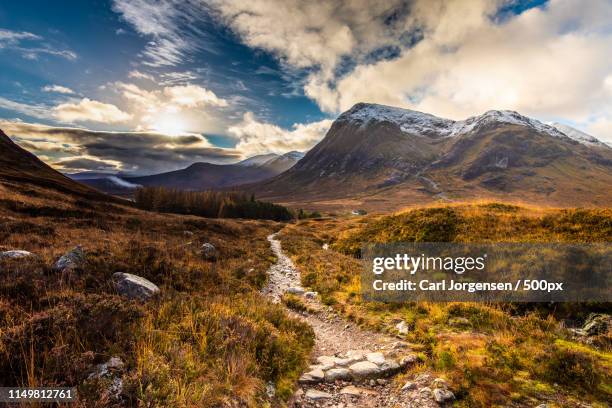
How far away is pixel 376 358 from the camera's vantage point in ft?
27.5

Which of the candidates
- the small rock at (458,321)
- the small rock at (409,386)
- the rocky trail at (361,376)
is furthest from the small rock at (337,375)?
the small rock at (458,321)

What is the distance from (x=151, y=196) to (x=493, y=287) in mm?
117580

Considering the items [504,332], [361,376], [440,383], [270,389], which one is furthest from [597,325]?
[270,389]

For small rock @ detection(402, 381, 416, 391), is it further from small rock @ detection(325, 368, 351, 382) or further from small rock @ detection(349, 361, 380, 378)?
small rock @ detection(325, 368, 351, 382)

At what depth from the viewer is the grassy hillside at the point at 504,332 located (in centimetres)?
644

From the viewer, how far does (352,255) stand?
28.7 meters

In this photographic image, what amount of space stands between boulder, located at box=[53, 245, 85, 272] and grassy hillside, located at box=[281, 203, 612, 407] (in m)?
10.3

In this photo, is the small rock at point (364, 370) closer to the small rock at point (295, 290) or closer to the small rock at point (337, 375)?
the small rock at point (337, 375)

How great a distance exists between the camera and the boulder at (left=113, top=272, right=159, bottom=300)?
9.34 m

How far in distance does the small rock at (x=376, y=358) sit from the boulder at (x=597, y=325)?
22.3 ft

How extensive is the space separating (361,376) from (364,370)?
7.0 inches

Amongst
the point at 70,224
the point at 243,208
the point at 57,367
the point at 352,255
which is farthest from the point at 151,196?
the point at 57,367

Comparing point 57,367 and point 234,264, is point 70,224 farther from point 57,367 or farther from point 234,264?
→ point 57,367

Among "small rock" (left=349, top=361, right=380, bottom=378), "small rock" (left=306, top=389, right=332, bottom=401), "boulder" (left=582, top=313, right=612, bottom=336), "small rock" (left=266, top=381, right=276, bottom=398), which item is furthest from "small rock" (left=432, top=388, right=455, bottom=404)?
"boulder" (left=582, top=313, right=612, bottom=336)
